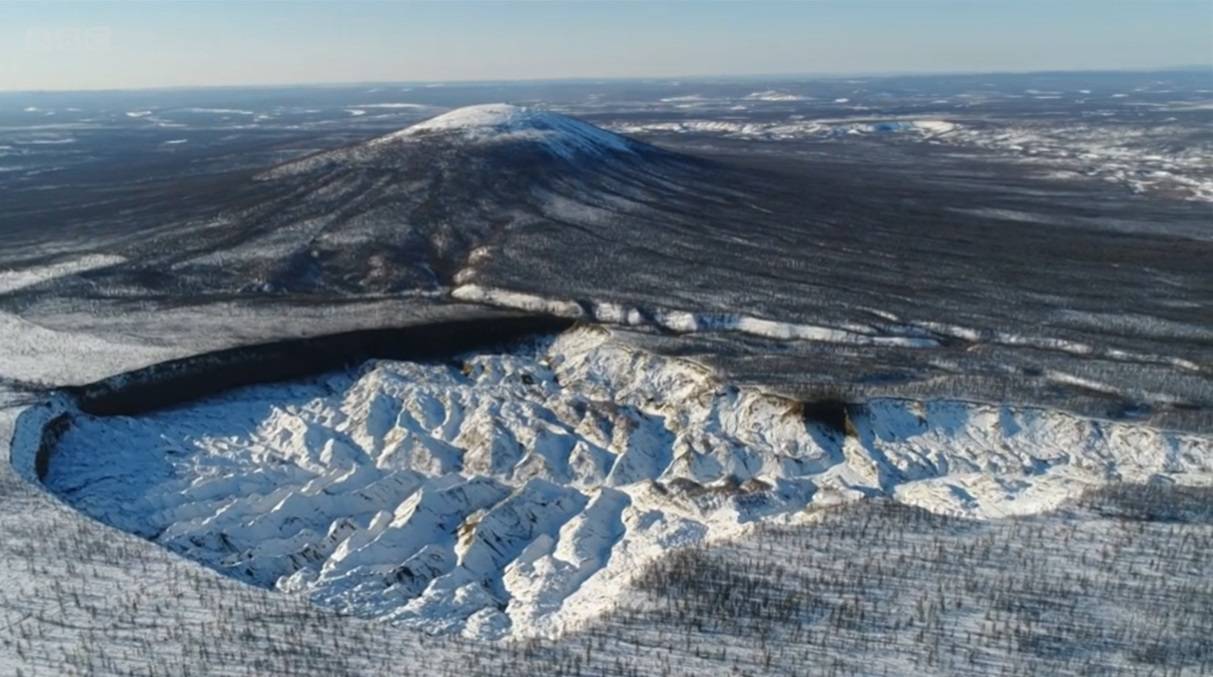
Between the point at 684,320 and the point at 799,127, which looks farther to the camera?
the point at 799,127

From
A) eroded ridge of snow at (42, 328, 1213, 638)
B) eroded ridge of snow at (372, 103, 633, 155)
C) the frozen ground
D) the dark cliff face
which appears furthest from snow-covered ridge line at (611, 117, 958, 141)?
eroded ridge of snow at (42, 328, 1213, 638)

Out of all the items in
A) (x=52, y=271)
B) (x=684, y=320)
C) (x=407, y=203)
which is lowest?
(x=684, y=320)

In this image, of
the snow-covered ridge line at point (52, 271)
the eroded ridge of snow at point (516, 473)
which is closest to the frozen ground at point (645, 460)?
the eroded ridge of snow at point (516, 473)

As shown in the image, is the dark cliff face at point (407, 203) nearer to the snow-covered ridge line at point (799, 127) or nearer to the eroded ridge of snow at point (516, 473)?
the eroded ridge of snow at point (516, 473)

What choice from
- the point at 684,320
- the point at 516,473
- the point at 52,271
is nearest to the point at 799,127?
the point at 684,320

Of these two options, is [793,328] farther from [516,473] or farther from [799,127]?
[799,127]

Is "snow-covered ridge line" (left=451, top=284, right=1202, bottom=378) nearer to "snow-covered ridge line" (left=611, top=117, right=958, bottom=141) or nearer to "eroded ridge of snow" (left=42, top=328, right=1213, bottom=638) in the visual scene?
"eroded ridge of snow" (left=42, top=328, right=1213, bottom=638)

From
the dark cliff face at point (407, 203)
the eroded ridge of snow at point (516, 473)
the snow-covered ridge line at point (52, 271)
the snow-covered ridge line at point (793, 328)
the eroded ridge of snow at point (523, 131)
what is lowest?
the eroded ridge of snow at point (516, 473)

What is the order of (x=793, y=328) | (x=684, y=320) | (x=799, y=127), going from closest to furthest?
(x=793, y=328), (x=684, y=320), (x=799, y=127)
